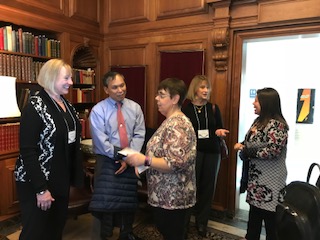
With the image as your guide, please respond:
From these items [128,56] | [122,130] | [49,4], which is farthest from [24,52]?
[122,130]

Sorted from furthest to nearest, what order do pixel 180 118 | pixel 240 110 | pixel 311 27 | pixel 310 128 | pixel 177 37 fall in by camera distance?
pixel 310 128 < pixel 177 37 < pixel 240 110 < pixel 311 27 < pixel 180 118

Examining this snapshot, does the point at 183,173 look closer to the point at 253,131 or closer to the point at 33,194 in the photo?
the point at 253,131

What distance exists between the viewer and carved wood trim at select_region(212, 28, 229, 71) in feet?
9.02

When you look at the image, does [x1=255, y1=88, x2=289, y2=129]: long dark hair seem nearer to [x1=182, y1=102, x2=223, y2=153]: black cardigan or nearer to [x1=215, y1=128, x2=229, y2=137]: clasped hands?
[x1=215, y1=128, x2=229, y2=137]: clasped hands

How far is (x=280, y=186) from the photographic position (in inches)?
70.5

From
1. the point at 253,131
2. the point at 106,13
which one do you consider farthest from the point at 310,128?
the point at 106,13

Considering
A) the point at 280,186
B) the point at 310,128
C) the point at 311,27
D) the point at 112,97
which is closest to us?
the point at 280,186

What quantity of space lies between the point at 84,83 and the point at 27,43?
889 mm

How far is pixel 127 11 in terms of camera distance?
3.48 meters

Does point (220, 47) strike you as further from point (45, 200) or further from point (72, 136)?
point (45, 200)

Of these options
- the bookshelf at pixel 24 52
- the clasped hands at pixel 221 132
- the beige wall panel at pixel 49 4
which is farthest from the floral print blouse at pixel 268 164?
the beige wall panel at pixel 49 4

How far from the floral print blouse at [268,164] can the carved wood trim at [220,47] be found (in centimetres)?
117

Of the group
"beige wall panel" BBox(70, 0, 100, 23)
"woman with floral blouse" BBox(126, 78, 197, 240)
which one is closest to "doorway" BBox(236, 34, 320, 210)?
"beige wall panel" BBox(70, 0, 100, 23)

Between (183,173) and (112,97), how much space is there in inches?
38.4
